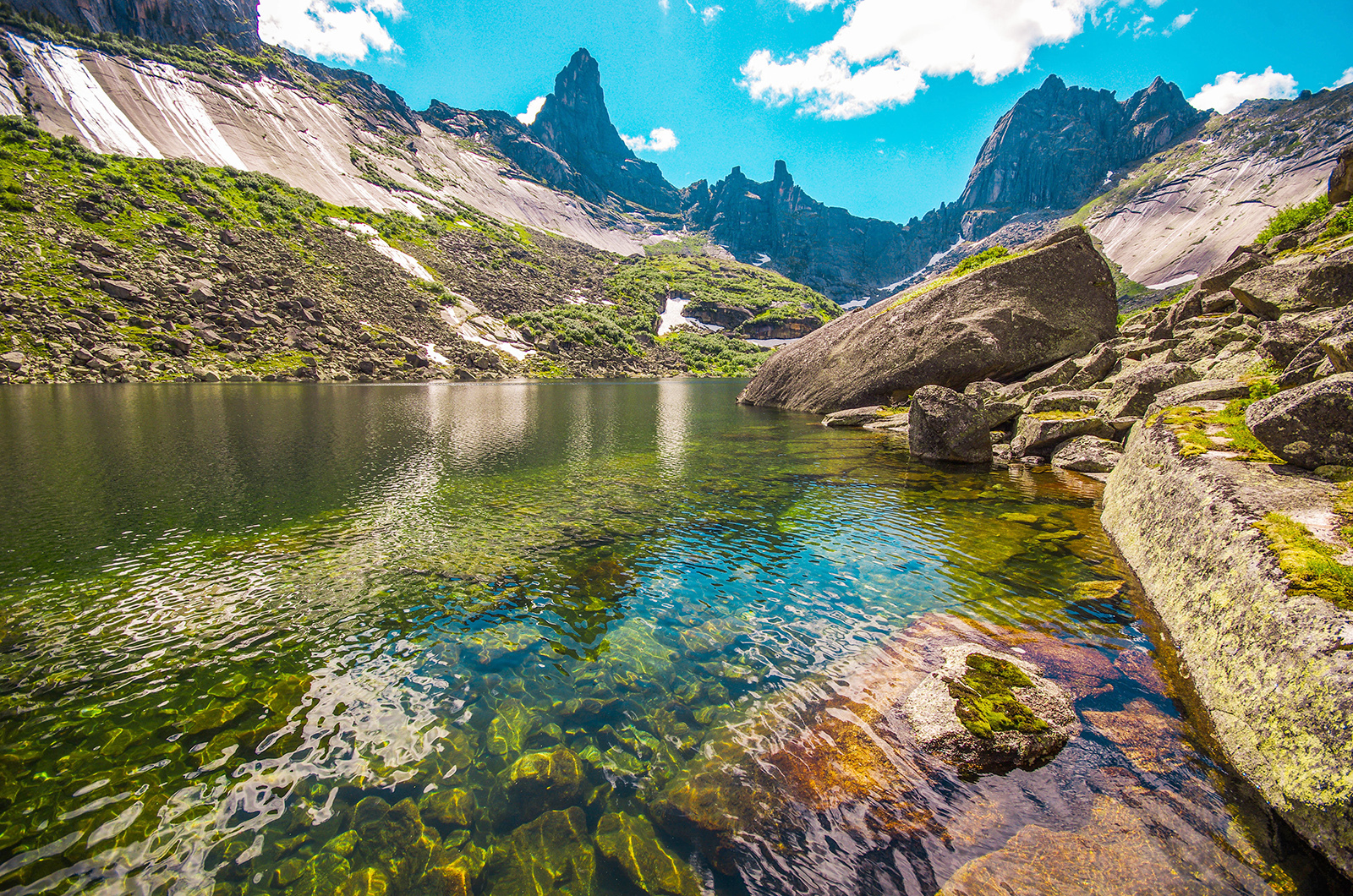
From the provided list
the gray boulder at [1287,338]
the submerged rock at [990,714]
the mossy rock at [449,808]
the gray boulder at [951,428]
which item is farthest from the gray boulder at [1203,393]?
the mossy rock at [449,808]

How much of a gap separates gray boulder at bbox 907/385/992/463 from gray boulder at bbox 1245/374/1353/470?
1469cm

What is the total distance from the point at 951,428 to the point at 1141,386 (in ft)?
23.0

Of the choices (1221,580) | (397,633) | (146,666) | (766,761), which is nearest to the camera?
(766,761)

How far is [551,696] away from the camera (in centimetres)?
834

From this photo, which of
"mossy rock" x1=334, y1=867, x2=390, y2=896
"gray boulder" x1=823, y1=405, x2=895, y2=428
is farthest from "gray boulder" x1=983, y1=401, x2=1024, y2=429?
"mossy rock" x1=334, y1=867, x2=390, y2=896

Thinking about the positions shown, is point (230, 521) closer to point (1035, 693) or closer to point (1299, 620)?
point (1035, 693)

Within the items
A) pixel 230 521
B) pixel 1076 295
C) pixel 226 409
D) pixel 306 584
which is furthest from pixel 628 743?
pixel 226 409

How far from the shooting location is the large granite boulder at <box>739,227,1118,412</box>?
3278cm

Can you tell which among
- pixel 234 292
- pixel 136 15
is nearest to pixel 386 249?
pixel 234 292

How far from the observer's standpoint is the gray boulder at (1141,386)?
59.3 ft

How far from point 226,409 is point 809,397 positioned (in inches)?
2033

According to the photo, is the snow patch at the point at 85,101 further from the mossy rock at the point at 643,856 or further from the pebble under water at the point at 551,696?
the mossy rock at the point at 643,856

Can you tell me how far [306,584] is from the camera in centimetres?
1203

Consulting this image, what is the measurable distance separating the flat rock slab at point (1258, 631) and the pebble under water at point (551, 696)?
0.49 metres
